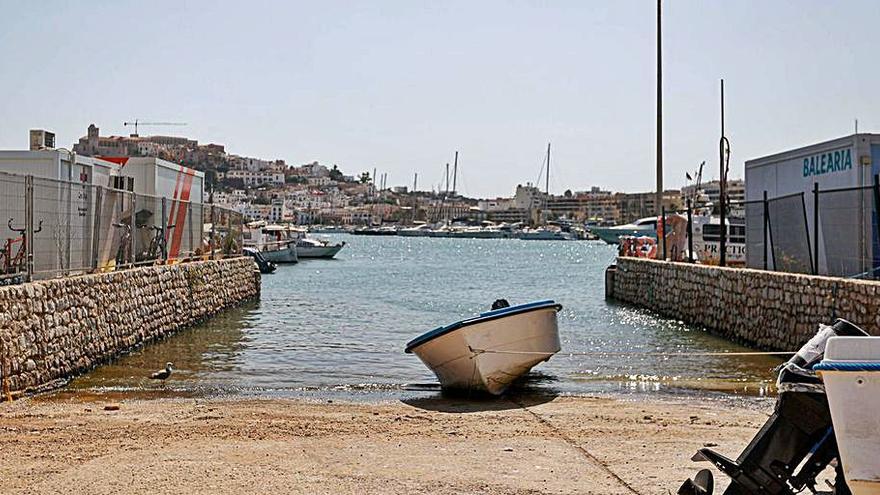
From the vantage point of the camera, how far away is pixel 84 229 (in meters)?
16.4

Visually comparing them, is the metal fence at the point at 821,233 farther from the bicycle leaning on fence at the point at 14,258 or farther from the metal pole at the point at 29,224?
the bicycle leaning on fence at the point at 14,258

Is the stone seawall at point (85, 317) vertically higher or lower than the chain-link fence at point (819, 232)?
lower

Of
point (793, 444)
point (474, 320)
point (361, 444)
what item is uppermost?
point (474, 320)

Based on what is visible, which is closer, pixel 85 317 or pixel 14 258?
pixel 14 258

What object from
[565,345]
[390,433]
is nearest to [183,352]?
[565,345]

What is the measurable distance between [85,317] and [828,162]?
14.7 meters

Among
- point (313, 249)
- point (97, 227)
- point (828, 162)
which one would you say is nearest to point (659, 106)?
point (828, 162)

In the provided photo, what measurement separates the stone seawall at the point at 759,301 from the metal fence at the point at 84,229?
11.2 m

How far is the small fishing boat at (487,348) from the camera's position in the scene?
12812mm

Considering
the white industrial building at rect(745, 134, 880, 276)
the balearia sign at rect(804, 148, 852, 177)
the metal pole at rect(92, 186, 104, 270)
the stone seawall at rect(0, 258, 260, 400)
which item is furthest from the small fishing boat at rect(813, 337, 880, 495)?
the balearia sign at rect(804, 148, 852, 177)

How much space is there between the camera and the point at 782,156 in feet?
75.7

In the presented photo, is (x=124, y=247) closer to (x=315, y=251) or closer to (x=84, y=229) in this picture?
(x=84, y=229)

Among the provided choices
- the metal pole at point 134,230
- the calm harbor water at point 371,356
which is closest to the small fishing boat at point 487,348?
the calm harbor water at point 371,356

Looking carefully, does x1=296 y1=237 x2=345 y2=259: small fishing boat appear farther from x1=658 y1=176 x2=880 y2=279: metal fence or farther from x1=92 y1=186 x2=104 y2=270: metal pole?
x1=92 y1=186 x2=104 y2=270: metal pole
